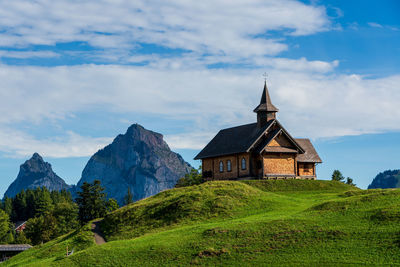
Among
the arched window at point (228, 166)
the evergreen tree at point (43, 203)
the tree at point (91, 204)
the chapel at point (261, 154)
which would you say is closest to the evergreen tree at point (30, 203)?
the evergreen tree at point (43, 203)

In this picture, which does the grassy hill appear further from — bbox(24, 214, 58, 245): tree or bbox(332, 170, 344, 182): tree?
bbox(332, 170, 344, 182): tree

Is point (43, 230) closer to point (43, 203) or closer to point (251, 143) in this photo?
point (43, 203)

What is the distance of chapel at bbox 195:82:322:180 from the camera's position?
65562mm

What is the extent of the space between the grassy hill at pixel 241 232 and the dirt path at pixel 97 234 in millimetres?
808

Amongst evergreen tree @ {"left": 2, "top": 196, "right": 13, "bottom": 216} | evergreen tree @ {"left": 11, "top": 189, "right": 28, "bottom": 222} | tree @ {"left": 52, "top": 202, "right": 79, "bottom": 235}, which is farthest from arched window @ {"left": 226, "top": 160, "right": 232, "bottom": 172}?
evergreen tree @ {"left": 11, "top": 189, "right": 28, "bottom": 222}

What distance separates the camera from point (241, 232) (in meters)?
38.8

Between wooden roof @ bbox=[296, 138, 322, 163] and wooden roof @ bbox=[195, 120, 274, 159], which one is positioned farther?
wooden roof @ bbox=[296, 138, 322, 163]

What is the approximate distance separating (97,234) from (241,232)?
19.8m

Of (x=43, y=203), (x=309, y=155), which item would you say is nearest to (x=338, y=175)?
(x=309, y=155)

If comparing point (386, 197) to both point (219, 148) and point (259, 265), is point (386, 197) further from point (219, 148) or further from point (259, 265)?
point (219, 148)

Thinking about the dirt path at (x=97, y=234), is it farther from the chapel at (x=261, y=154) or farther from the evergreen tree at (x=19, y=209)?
the evergreen tree at (x=19, y=209)

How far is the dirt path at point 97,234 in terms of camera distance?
1975 inches

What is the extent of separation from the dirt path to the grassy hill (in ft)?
2.65

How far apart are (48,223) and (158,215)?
5885cm
